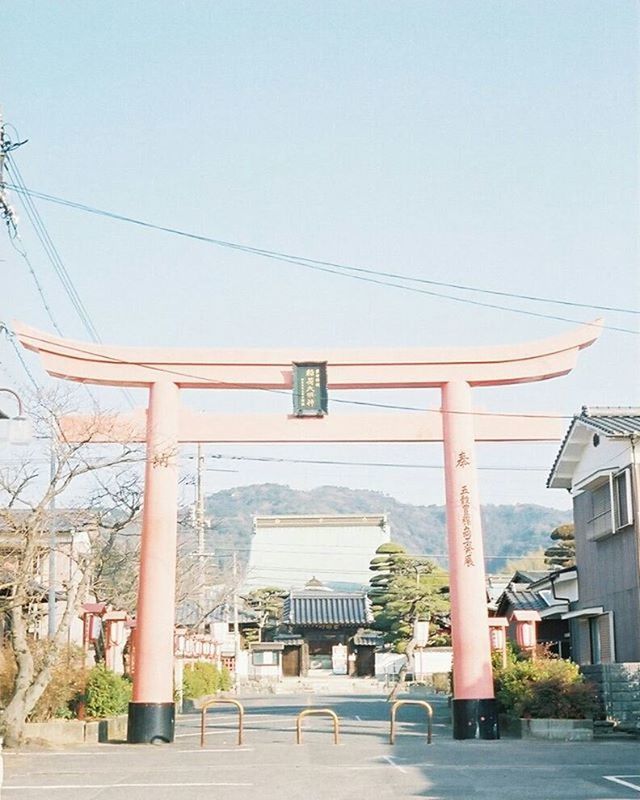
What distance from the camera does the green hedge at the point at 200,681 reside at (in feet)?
122

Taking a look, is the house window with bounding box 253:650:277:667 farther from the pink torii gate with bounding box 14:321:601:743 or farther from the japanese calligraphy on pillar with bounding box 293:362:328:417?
the japanese calligraphy on pillar with bounding box 293:362:328:417

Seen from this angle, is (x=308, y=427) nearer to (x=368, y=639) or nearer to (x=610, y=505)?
(x=610, y=505)

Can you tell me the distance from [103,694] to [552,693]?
30.2 feet

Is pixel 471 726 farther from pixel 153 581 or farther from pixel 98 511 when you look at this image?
pixel 98 511

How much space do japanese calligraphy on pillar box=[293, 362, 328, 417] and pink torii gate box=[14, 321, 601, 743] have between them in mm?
167

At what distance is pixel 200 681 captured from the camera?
129ft

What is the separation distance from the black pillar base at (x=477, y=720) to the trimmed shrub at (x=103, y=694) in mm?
7324

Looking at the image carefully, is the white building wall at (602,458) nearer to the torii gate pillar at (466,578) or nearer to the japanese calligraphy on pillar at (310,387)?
the torii gate pillar at (466,578)

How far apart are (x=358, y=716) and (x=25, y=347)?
586 inches

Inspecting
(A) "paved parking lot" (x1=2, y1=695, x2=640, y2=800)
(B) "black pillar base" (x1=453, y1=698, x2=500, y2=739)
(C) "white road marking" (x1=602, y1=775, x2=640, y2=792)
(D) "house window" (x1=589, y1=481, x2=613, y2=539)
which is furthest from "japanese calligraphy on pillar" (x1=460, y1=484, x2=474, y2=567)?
(C) "white road marking" (x1=602, y1=775, x2=640, y2=792)

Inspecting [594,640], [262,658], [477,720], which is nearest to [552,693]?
[477,720]

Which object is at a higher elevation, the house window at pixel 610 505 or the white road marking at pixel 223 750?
the house window at pixel 610 505

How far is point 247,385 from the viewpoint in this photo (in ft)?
66.5

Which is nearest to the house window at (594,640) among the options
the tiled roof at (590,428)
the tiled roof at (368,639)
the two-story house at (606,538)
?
the two-story house at (606,538)
